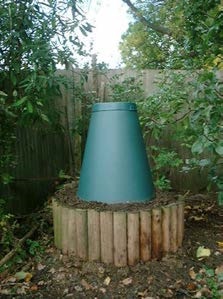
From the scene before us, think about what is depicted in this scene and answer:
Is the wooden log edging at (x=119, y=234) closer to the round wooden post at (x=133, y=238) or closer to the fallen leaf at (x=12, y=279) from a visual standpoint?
the round wooden post at (x=133, y=238)

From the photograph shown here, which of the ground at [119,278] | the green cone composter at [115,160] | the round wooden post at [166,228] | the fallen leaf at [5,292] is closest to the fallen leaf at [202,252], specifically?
the ground at [119,278]

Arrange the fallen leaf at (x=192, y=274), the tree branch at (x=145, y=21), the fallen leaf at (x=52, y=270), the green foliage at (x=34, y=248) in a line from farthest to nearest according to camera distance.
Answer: the tree branch at (x=145, y=21)
the green foliage at (x=34, y=248)
the fallen leaf at (x=52, y=270)
the fallen leaf at (x=192, y=274)

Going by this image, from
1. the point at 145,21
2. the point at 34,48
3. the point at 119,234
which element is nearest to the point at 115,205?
the point at 119,234

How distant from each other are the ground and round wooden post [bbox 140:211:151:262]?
0.06 metres

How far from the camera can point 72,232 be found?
2.46 metres

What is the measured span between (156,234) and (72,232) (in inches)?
22.5

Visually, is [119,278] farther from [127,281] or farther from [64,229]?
[64,229]

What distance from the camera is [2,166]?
2.79m

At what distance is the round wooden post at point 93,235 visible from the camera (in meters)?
2.37

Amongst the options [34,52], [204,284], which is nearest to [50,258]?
[204,284]

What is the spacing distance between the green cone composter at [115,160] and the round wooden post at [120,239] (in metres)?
0.19

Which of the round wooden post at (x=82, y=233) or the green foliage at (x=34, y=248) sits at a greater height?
the round wooden post at (x=82, y=233)

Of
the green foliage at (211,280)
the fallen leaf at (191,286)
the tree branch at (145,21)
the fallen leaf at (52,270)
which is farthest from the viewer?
the tree branch at (145,21)

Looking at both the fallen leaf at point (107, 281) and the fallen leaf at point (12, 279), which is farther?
the fallen leaf at point (12, 279)
